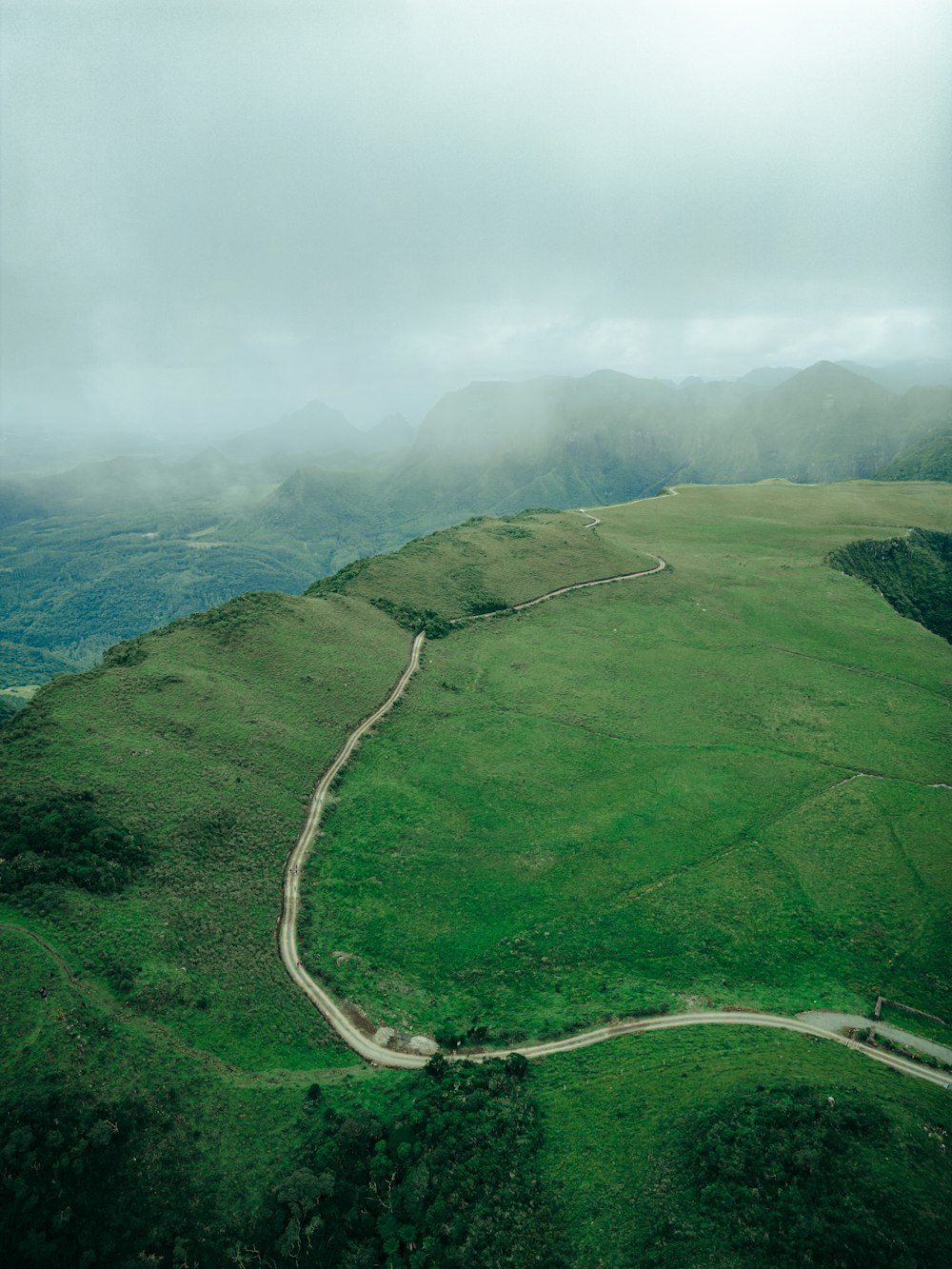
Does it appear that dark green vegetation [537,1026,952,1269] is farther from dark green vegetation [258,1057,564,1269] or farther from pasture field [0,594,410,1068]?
pasture field [0,594,410,1068]

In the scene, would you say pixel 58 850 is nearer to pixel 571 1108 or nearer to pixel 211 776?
pixel 211 776

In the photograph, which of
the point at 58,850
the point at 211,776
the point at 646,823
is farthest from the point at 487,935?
the point at 58,850

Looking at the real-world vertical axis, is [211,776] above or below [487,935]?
above

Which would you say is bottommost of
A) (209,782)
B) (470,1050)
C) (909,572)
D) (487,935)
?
(487,935)

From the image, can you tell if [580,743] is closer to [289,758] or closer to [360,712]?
[360,712]

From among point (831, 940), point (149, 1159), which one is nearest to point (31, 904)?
point (149, 1159)

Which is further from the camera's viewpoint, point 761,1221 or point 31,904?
point 31,904
